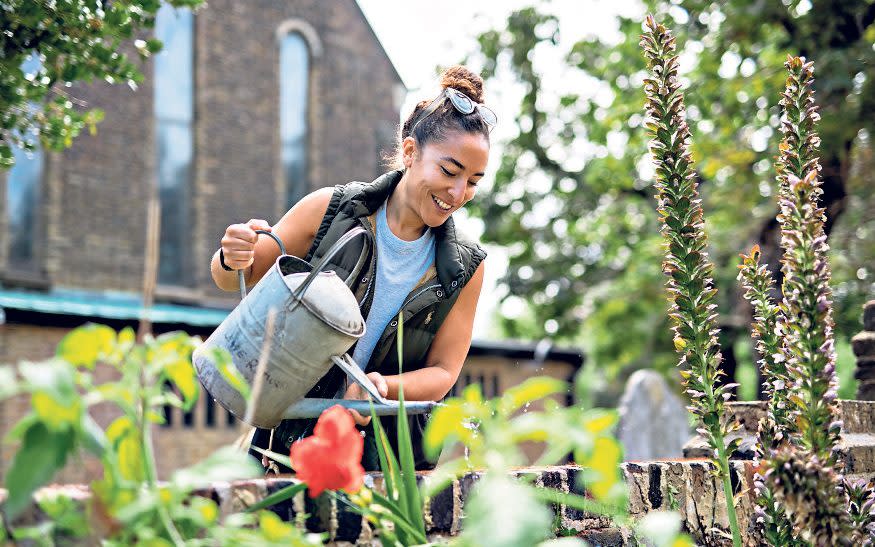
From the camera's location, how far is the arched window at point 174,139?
50.7ft

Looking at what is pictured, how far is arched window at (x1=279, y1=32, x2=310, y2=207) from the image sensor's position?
56.4 feet

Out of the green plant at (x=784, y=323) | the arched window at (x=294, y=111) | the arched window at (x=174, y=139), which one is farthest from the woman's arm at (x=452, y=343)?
the arched window at (x=294, y=111)

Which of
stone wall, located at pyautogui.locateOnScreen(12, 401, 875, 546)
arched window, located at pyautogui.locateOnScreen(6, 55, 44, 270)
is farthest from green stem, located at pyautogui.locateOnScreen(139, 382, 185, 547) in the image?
arched window, located at pyautogui.locateOnScreen(6, 55, 44, 270)

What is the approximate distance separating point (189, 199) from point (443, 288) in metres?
13.6

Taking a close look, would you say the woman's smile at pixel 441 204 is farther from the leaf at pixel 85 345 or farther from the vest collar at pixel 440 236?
the leaf at pixel 85 345

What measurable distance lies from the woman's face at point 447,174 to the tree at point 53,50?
1.54 m

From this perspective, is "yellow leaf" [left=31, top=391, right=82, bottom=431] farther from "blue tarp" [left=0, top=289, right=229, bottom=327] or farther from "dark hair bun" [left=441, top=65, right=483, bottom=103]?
"blue tarp" [left=0, top=289, right=229, bottom=327]

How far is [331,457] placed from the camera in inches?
51.7

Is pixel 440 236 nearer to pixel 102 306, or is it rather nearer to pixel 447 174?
pixel 447 174

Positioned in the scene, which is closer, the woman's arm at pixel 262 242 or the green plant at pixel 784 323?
the green plant at pixel 784 323

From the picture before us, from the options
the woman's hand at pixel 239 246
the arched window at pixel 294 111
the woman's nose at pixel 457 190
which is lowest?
the woman's hand at pixel 239 246

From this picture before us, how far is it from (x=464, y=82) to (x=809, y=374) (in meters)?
1.50

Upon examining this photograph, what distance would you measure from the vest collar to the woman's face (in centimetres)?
9

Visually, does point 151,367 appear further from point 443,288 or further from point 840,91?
point 840,91
